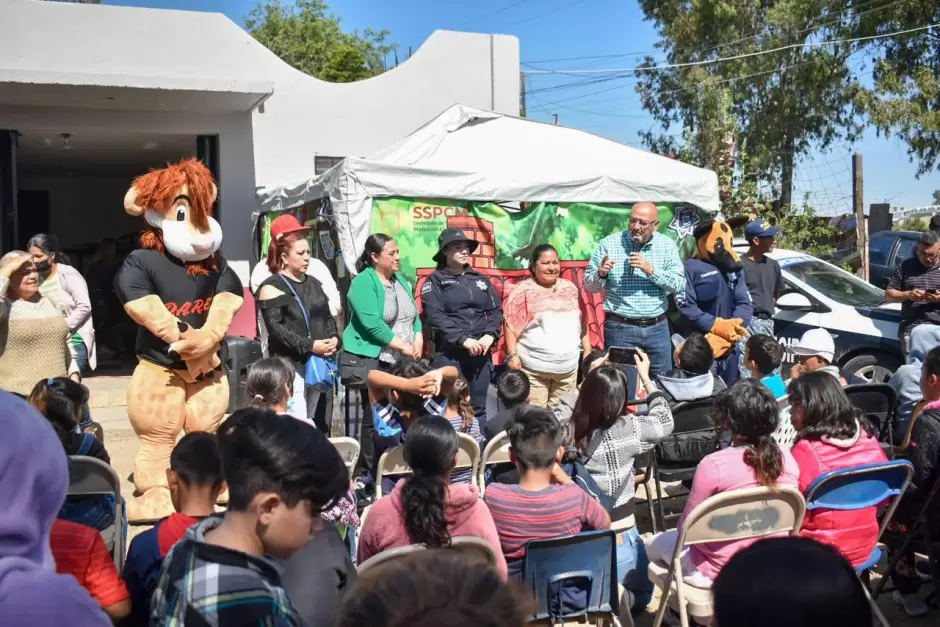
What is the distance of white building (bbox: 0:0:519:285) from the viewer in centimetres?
923

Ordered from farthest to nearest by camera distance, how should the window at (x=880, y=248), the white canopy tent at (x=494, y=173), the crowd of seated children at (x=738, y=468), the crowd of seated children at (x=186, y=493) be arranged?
the window at (x=880, y=248), the white canopy tent at (x=494, y=173), the crowd of seated children at (x=738, y=468), the crowd of seated children at (x=186, y=493)

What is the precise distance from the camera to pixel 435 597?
1.06 m

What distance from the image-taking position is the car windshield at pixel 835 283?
28.5 ft

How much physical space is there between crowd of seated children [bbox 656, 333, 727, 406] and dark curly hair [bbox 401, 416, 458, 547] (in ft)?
7.47

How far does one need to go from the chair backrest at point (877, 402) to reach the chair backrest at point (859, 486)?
1412 millimetres

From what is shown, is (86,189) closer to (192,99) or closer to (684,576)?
(192,99)

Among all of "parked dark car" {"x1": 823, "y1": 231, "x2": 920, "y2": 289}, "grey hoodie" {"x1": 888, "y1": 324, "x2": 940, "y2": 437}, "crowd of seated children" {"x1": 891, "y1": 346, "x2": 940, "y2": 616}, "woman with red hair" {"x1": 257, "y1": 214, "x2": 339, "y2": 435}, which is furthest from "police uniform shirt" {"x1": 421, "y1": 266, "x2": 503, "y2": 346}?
"parked dark car" {"x1": 823, "y1": 231, "x2": 920, "y2": 289}

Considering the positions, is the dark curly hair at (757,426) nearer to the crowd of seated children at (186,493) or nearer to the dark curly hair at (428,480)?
the dark curly hair at (428,480)

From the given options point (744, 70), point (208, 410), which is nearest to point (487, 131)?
point (208, 410)

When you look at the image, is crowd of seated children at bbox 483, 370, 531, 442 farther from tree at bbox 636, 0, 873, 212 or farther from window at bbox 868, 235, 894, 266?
tree at bbox 636, 0, 873, 212

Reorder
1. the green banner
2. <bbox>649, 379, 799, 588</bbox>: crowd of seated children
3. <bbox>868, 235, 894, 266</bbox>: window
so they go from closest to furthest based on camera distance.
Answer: <bbox>649, 379, 799, 588</bbox>: crowd of seated children → the green banner → <bbox>868, 235, 894, 266</bbox>: window

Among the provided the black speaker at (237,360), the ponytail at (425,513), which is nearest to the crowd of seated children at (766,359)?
the ponytail at (425,513)

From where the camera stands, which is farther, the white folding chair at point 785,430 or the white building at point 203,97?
the white building at point 203,97

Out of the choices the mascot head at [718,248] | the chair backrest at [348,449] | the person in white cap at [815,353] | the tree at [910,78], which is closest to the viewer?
the chair backrest at [348,449]
